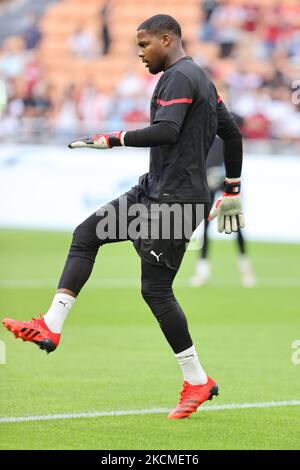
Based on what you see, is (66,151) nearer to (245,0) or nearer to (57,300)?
(245,0)

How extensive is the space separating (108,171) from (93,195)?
0.59 meters

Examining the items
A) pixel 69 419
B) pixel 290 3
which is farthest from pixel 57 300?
pixel 290 3

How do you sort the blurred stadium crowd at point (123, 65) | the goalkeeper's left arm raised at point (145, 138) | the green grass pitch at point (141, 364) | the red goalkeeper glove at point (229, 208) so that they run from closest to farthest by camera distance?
1. the green grass pitch at point (141, 364)
2. the goalkeeper's left arm raised at point (145, 138)
3. the red goalkeeper glove at point (229, 208)
4. the blurred stadium crowd at point (123, 65)

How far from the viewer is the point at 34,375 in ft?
27.4

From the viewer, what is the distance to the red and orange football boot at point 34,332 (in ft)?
21.8

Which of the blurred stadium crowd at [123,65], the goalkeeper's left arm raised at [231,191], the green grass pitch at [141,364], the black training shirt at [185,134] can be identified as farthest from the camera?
the blurred stadium crowd at [123,65]

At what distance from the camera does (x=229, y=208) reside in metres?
7.32

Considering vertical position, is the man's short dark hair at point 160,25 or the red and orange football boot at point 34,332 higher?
the man's short dark hair at point 160,25

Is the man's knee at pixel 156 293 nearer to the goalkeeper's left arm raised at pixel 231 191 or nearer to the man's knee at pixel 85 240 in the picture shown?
the man's knee at pixel 85 240

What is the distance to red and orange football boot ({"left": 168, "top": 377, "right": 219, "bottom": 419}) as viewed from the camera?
22.5ft

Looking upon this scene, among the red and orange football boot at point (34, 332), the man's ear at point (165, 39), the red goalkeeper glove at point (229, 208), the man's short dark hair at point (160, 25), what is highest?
the man's short dark hair at point (160, 25)

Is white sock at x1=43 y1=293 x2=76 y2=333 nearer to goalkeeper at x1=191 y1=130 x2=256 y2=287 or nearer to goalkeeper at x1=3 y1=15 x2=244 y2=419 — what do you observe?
goalkeeper at x1=3 y1=15 x2=244 y2=419

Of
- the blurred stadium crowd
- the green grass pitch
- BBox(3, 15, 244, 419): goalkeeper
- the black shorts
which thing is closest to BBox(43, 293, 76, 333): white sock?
BBox(3, 15, 244, 419): goalkeeper

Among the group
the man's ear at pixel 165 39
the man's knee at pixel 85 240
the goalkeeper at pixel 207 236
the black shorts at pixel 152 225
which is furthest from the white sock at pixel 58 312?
the goalkeeper at pixel 207 236
